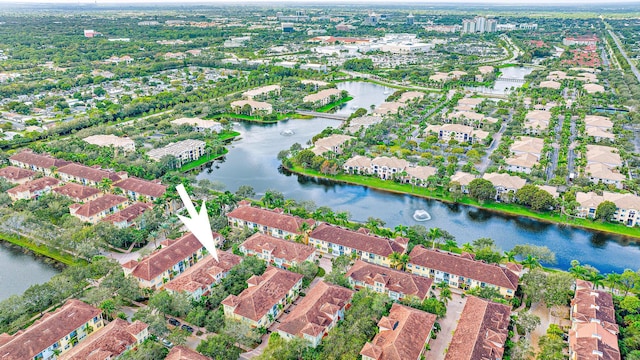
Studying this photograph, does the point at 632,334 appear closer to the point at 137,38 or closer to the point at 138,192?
the point at 138,192

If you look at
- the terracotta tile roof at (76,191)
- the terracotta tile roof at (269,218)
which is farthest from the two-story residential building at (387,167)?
the terracotta tile roof at (76,191)

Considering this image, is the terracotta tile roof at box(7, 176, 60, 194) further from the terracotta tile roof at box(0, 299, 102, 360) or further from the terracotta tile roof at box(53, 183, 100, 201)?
the terracotta tile roof at box(0, 299, 102, 360)

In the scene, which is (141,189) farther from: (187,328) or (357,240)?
Answer: (357,240)

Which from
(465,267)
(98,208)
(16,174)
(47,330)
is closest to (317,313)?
(465,267)

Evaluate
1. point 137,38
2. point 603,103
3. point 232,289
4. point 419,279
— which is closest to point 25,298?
point 232,289

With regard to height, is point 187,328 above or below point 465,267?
below

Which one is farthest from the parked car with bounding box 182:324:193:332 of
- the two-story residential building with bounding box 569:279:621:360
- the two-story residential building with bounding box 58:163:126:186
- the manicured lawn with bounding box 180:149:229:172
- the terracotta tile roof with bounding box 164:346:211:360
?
the manicured lawn with bounding box 180:149:229:172
